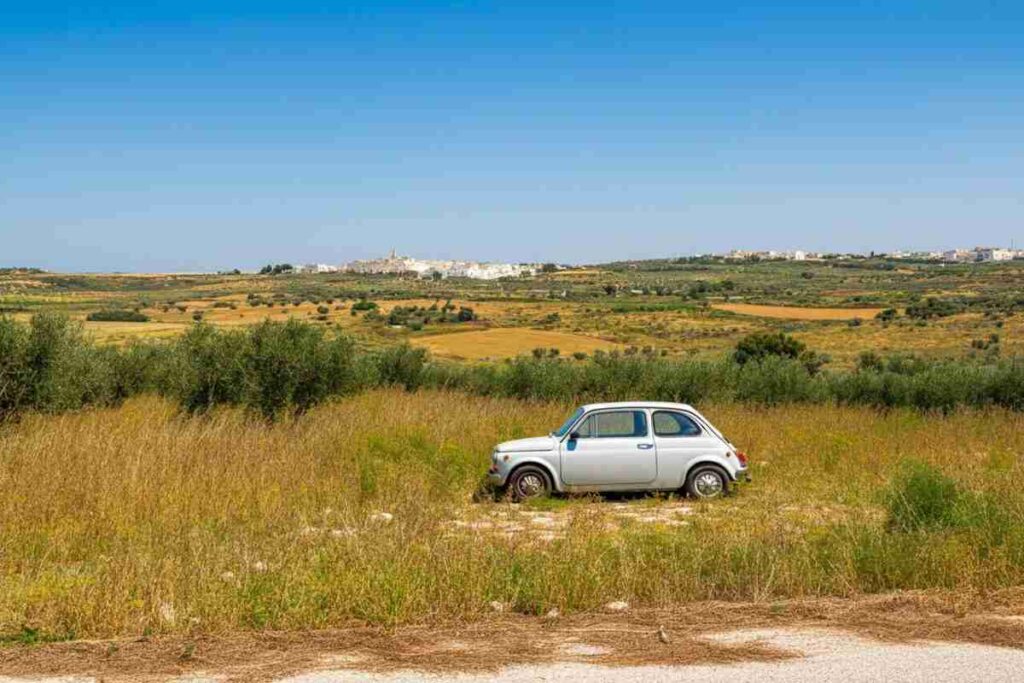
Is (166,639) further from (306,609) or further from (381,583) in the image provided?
(381,583)

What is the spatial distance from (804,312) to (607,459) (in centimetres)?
7699

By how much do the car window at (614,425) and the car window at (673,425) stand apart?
0.78 ft

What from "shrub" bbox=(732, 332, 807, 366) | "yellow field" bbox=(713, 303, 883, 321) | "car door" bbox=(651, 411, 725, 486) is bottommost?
"shrub" bbox=(732, 332, 807, 366)

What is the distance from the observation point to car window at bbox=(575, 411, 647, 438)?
50.6 ft

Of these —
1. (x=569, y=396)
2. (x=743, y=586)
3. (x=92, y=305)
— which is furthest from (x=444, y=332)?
(x=743, y=586)

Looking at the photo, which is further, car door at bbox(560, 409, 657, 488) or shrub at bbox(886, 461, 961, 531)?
car door at bbox(560, 409, 657, 488)

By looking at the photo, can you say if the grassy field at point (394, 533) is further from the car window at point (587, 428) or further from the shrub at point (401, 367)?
the shrub at point (401, 367)

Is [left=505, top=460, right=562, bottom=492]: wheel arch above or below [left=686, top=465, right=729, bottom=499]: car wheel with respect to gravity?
above

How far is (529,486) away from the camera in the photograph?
15.0 metres

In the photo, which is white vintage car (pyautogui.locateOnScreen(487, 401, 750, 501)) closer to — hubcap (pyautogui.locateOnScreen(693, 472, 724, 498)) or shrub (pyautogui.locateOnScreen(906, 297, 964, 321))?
hubcap (pyautogui.locateOnScreen(693, 472, 724, 498))

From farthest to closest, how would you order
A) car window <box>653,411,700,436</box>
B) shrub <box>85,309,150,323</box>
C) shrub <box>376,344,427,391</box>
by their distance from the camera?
shrub <box>85,309,150,323</box>
shrub <box>376,344,427,391</box>
car window <box>653,411,700,436</box>

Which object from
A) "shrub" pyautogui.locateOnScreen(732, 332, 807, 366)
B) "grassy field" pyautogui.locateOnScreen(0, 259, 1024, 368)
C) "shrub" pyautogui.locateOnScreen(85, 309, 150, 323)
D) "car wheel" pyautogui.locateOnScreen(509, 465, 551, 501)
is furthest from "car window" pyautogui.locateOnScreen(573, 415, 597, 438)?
"shrub" pyautogui.locateOnScreen(85, 309, 150, 323)

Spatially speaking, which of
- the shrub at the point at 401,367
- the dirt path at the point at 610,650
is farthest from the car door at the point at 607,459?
the shrub at the point at 401,367

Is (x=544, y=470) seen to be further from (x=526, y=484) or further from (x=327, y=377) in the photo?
(x=327, y=377)
